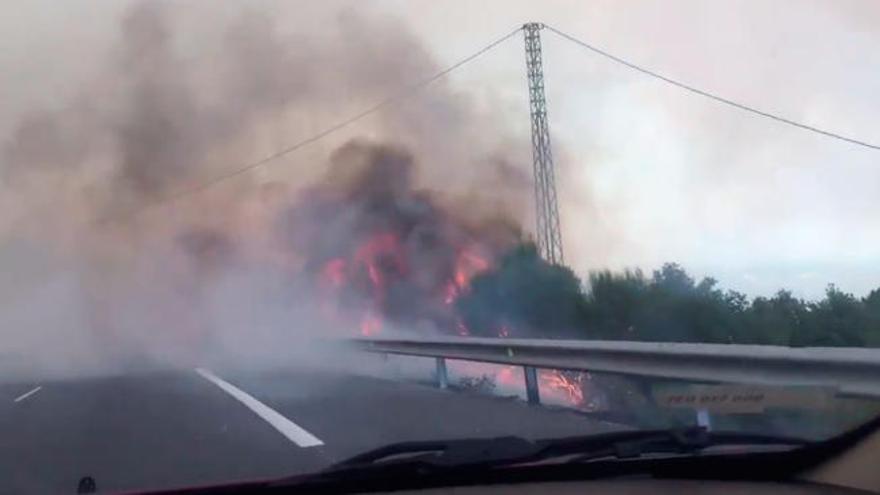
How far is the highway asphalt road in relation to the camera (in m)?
7.64

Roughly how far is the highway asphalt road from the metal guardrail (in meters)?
0.56

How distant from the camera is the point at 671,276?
16.1m

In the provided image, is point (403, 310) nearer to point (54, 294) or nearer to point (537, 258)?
point (537, 258)

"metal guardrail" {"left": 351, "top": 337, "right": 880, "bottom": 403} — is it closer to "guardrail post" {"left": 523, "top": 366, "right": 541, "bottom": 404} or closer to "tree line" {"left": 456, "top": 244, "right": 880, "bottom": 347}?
"guardrail post" {"left": 523, "top": 366, "right": 541, "bottom": 404}

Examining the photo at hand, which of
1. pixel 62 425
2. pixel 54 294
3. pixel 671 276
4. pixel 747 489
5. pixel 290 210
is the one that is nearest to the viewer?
pixel 747 489

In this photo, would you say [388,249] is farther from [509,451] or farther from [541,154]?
[509,451]

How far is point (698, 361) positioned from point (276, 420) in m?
4.19

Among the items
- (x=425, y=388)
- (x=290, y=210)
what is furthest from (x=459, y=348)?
(x=290, y=210)

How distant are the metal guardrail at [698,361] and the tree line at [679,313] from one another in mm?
1945

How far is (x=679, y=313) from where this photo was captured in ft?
46.8

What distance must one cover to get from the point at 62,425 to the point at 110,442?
2.27m

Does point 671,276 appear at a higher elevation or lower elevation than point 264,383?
higher

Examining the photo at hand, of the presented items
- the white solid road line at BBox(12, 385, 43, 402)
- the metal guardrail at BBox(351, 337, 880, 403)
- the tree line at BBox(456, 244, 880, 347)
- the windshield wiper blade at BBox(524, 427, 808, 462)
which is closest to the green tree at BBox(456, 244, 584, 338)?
the tree line at BBox(456, 244, 880, 347)

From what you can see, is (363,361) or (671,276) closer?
(671,276)
